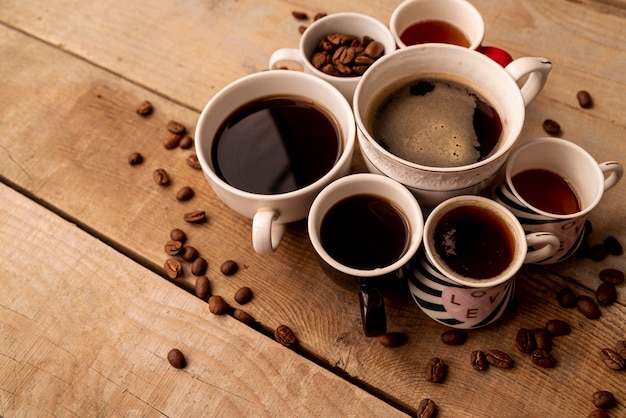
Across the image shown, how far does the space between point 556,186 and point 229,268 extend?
67 cm

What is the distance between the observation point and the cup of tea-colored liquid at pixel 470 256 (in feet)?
2.99

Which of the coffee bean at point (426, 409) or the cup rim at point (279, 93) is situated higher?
the cup rim at point (279, 93)

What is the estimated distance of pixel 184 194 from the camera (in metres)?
1.16

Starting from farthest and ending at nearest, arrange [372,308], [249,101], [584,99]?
[584,99] → [249,101] → [372,308]

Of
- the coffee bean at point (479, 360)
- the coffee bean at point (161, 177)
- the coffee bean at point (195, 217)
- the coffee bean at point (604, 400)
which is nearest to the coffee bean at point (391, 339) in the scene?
the coffee bean at point (479, 360)

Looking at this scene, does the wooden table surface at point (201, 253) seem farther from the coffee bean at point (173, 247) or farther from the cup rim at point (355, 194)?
the cup rim at point (355, 194)

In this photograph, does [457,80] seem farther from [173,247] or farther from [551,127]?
[173,247]

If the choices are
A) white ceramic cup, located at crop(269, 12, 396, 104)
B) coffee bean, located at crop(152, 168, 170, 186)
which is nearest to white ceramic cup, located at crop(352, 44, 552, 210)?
white ceramic cup, located at crop(269, 12, 396, 104)

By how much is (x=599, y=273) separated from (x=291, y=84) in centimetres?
71

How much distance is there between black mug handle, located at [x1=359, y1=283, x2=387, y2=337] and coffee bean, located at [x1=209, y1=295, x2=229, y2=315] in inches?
11.2

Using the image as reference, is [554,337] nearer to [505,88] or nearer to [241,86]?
[505,88]

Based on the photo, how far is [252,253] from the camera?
111 centimetres

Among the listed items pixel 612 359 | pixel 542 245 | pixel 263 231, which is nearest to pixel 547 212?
pixel 542 245

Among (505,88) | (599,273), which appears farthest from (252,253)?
(599,273)
